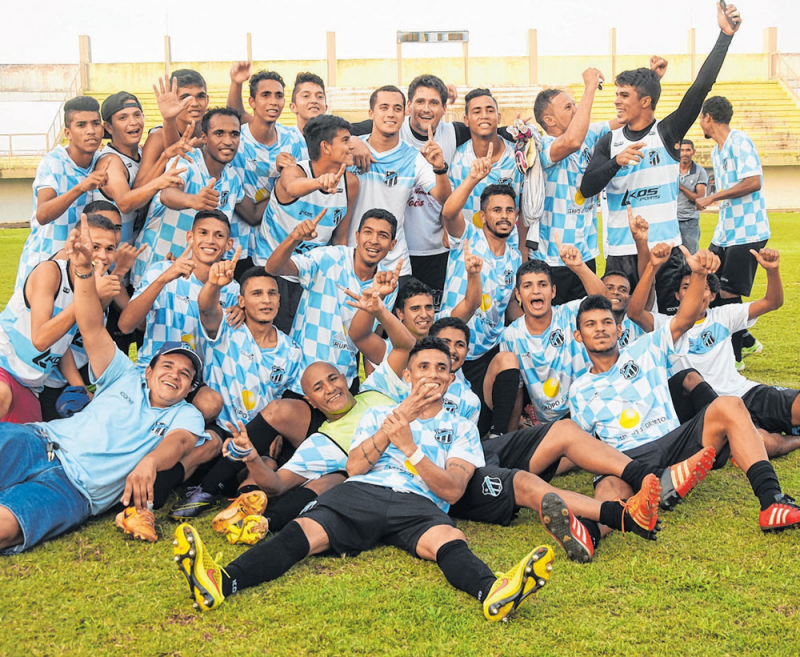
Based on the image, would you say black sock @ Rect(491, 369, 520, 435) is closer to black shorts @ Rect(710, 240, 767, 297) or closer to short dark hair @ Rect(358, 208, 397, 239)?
short dark hair @ Rect(358, 208, 397, 239)

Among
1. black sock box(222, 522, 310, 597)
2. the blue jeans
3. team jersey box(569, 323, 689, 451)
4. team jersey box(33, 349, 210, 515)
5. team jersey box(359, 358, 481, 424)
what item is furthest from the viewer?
team jersey box(359, 358, 481, 424)

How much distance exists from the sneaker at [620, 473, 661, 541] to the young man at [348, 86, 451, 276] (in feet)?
8.75

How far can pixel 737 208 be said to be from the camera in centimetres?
751

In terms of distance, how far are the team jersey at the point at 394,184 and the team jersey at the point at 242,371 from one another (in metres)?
1.24

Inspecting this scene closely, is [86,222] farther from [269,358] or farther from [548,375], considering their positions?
[548,375]

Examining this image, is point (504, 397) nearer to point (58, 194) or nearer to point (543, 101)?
point (543, 101)

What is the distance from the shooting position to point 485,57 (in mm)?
37781

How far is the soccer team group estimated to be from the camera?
3.88 meters

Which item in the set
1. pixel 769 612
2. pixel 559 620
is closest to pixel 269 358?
pixel 559 620

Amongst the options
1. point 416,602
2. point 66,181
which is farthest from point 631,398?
point 66,181

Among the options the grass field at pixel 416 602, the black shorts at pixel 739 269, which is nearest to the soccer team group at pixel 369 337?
the grass field at pixel 416 602

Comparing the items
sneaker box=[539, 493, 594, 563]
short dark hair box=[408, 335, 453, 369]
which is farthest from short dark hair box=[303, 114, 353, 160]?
sneaker box=[539, 493, 594, 563]

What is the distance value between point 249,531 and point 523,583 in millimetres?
1474

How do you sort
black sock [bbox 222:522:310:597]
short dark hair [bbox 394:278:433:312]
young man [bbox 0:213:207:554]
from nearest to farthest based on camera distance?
black sock [bbox 222:522:310:597], young man [bbox 0:213:207:554], short dark hair [bbox 394:278:433:312]
